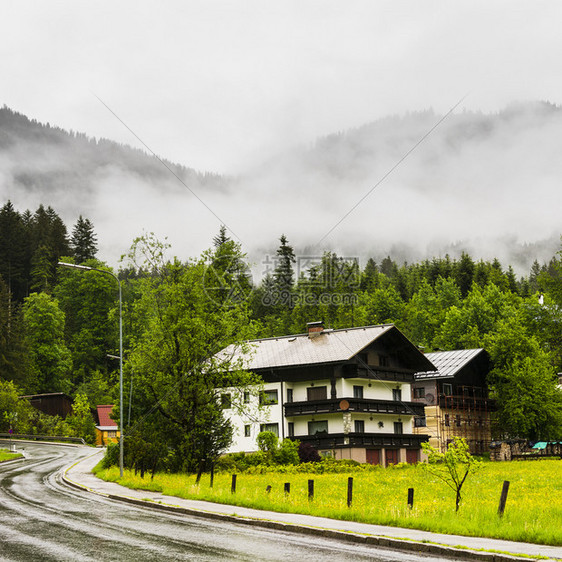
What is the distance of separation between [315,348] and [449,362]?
76.5 feet

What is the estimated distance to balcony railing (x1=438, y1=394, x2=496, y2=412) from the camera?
7100 centimetres

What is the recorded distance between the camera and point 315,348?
5709 centimetres

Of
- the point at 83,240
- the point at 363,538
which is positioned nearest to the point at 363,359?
the point at 363,538

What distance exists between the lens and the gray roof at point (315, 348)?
2156 inches

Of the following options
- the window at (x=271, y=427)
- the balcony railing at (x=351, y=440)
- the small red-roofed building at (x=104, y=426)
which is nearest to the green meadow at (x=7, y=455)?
the window at (x=271, y=427)

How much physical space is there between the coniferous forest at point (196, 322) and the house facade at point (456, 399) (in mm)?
1697

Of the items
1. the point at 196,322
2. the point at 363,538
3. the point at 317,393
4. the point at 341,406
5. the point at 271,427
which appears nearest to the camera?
the point at 363,538

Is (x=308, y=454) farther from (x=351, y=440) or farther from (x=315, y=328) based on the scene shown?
(x=315, y=328)

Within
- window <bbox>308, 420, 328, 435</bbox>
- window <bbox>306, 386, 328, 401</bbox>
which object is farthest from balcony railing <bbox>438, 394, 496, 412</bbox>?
window <bbox>308, 420, 328, 435</bbox>

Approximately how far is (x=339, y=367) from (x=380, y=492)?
2493 cm

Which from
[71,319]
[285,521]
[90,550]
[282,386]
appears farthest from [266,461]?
[71,319]

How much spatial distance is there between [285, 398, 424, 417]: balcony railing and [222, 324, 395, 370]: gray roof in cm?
320

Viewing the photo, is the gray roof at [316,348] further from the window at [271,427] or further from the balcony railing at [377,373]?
the window at [271,427]

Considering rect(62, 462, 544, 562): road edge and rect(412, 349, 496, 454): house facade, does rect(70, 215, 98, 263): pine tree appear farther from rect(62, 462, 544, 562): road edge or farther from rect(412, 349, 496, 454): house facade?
rect(62, 462, 544, 562): road edge
